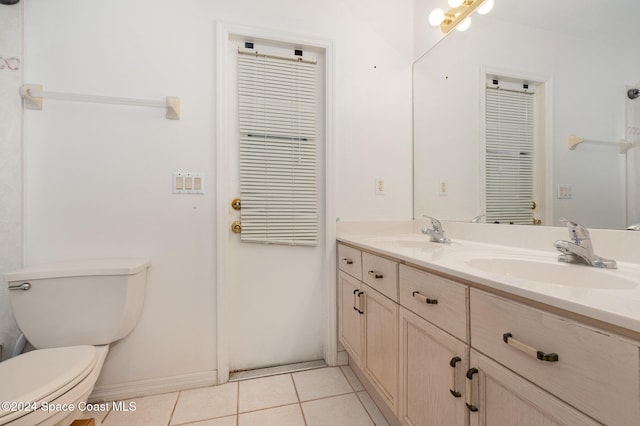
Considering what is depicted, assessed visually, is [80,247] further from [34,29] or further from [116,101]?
[34,29]

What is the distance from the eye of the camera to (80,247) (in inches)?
54.6

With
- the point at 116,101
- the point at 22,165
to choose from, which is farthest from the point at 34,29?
the point at 22,165

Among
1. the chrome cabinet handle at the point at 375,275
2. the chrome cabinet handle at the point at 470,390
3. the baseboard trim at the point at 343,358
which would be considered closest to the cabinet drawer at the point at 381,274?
the chrome cabinet handle at the point at 375,275

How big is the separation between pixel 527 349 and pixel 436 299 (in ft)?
1.00

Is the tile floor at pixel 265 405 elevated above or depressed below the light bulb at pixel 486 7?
below

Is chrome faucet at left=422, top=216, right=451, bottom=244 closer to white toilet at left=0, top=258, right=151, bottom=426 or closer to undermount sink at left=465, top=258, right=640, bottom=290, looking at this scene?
undermount sink at left=465, top=258, right=640, bottom=290

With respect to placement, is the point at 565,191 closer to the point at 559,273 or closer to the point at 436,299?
the point at 559,273

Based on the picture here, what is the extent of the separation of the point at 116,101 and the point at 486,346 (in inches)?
72.4

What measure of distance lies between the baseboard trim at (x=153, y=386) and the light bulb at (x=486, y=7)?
96.1 inches

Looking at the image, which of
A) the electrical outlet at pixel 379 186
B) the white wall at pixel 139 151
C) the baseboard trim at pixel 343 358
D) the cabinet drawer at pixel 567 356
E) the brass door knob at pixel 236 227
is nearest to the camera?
the cabinet drawer at pixel 567 356

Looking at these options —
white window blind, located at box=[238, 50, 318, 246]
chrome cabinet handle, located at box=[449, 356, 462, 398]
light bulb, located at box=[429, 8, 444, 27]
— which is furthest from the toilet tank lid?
light bulb, located at box=[429, 8, 444, 27]

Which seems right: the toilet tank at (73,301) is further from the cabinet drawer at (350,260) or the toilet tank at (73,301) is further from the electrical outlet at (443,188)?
the electrical outlet at (443,188)

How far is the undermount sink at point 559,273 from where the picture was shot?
759mm

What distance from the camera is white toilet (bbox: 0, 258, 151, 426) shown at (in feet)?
3.23
